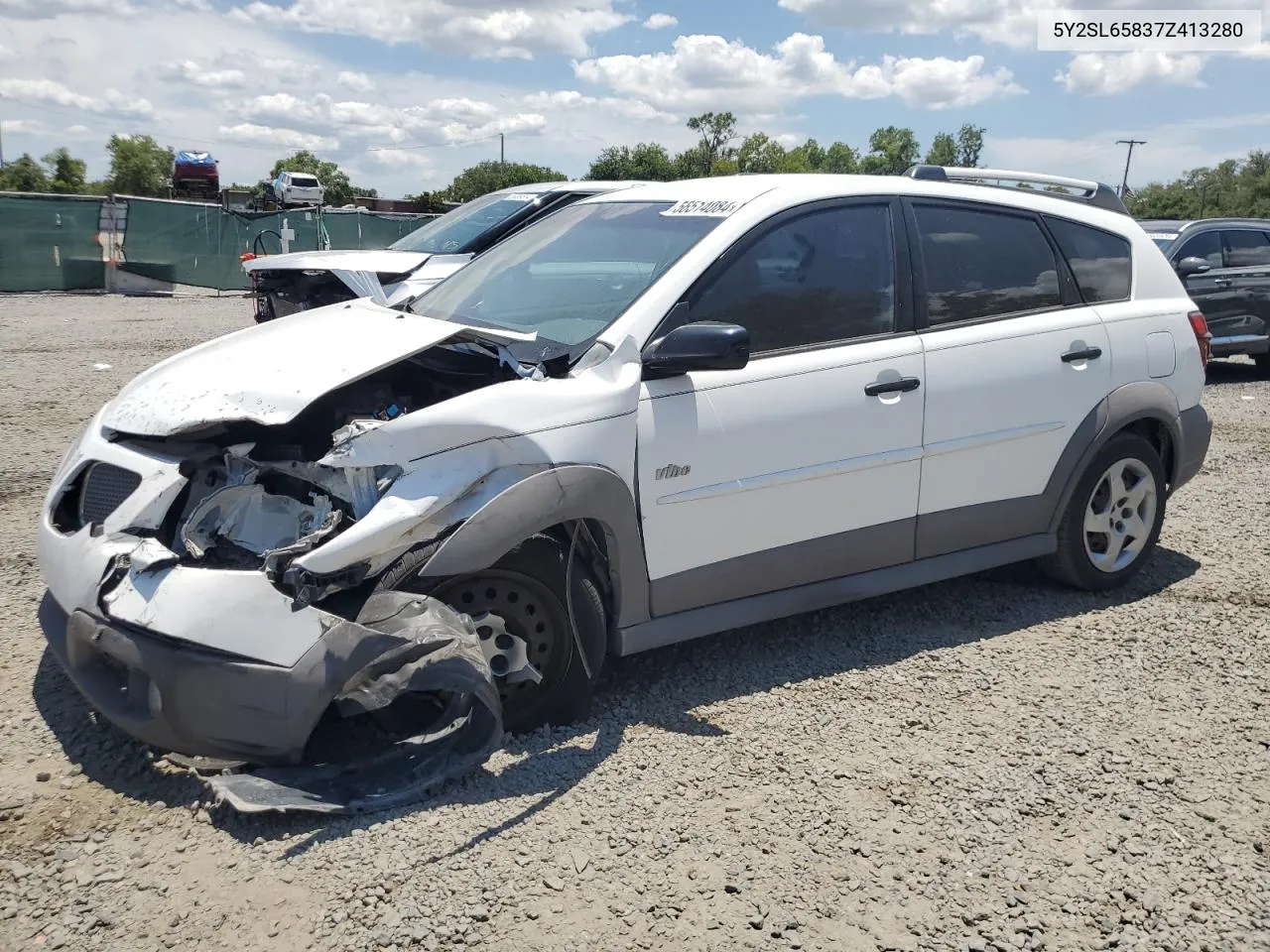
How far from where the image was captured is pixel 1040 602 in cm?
479

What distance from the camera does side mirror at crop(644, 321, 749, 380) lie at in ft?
11.0

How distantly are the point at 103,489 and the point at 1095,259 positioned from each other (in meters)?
4.34

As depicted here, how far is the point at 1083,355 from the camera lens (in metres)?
4.48

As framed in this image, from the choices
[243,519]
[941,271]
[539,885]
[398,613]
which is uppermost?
[941,271]

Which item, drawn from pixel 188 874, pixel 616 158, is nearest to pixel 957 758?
pixel 188 874

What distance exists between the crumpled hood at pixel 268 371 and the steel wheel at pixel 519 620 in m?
0.77

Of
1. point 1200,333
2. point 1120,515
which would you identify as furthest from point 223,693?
point 1200,333

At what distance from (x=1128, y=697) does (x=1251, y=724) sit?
0.41m

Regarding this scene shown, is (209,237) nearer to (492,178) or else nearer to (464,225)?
(464,225)

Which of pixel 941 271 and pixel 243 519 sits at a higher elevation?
pixel 941 271

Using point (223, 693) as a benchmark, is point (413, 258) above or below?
above

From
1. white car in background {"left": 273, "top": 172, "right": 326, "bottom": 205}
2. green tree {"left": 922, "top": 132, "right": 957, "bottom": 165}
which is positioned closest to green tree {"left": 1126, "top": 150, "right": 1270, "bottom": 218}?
green tree {"left": 922, "top": 132, "right": 957, "bottom": 165}

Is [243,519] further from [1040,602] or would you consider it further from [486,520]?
[1040,602]

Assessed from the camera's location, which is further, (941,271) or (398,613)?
(941,271)
